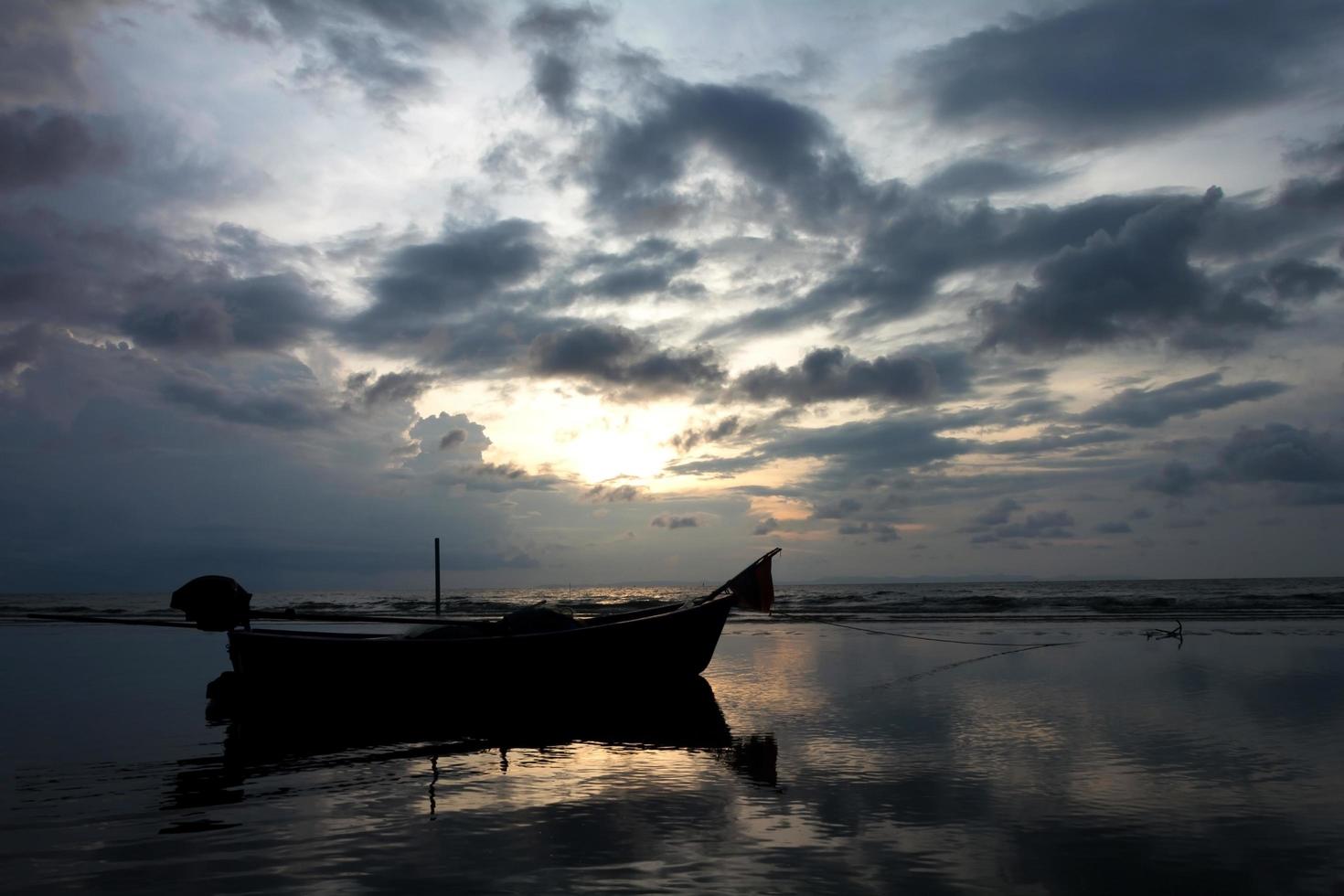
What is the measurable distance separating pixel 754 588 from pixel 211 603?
36.7 feet

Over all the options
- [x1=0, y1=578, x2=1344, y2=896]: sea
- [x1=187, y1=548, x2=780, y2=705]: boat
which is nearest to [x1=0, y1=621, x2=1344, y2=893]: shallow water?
[x1=0, y1=578, x2=1344, y2=896]: sea

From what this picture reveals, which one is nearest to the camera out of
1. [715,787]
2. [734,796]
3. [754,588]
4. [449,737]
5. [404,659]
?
[734,796]

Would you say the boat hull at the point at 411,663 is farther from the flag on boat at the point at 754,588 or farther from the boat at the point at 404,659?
the flag on boat at the point at 754,588

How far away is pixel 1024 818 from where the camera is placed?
8.66m

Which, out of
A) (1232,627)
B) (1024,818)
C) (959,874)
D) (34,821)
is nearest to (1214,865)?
(1024,818)

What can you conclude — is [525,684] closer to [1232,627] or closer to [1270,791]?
[1270,791]

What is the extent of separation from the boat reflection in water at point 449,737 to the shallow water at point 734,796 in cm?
9

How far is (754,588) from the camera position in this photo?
1964cm

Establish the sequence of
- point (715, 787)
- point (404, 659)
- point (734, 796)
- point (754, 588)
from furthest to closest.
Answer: point (754, 588) → point (404, 659) → point (715, 787) → point (734, 796)

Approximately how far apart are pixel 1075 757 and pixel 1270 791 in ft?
7.30

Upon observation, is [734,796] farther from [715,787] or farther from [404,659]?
[404,659]

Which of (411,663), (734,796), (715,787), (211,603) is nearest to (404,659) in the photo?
(411,663)

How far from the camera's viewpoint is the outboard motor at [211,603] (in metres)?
16.4

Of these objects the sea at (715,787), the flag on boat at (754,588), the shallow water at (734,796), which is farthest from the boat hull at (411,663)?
the flag on boat at (754,588)
